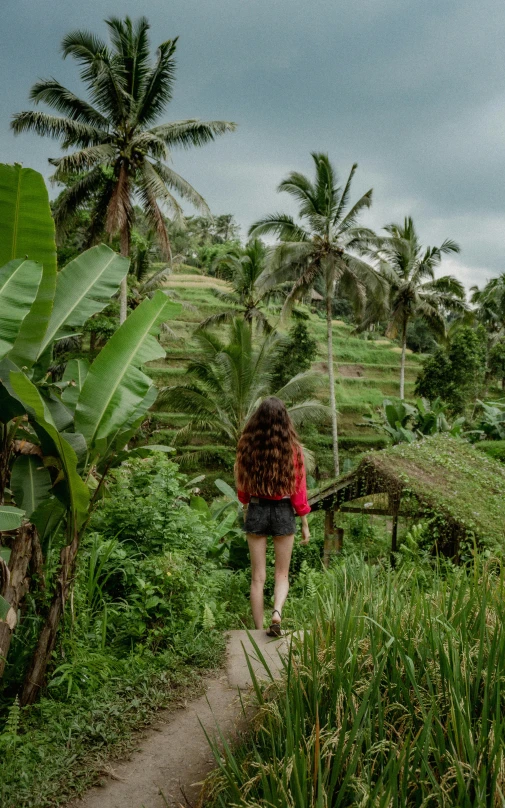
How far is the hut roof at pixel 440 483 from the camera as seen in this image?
7770mm

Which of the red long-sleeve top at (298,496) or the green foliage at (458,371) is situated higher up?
the green foliage at (458,371)

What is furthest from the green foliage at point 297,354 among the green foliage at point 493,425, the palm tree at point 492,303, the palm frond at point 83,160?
the palm tree at point 492,303

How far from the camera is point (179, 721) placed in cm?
301

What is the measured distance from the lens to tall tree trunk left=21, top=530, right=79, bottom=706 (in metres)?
3.18

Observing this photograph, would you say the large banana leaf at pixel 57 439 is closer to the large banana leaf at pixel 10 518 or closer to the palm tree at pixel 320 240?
the large banana leaf at pixel 10 518

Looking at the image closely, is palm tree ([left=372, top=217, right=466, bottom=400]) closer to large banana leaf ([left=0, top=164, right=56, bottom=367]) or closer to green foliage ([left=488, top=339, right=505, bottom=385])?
green foliage ([left=488, top=339, right=505, bottom=385])

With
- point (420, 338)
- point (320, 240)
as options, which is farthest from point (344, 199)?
point (420, 338)

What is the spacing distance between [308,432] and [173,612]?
23.7m

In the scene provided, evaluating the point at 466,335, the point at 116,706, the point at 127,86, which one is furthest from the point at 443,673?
the point at 466,335

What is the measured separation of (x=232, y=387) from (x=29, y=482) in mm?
14912

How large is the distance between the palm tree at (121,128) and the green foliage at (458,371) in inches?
598

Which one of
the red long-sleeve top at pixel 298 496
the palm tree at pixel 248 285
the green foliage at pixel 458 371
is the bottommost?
the red long-sleeve top at pixel 298 496

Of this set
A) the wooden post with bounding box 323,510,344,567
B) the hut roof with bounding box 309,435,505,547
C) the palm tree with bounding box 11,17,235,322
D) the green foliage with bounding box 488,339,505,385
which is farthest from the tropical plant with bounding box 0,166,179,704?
the green foliage with bounding box 488,339,505,385

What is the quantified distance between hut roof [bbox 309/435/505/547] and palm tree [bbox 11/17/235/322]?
9.31 meters
